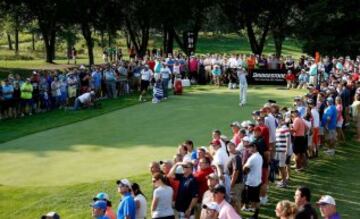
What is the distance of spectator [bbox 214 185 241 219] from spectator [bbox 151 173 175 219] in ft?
4.08

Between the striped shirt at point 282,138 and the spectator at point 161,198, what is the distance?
607cm

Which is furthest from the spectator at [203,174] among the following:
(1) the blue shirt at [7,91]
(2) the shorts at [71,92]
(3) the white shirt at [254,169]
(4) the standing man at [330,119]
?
(2) the shorts at [71,92]

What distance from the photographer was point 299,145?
57.6ft

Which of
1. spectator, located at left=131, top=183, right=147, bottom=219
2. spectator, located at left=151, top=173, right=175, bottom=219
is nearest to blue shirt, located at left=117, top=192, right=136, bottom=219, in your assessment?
spectator, located at left=131, top=183, right=147, bottom=219

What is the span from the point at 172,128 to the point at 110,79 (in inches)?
372

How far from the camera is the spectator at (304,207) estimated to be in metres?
9.03

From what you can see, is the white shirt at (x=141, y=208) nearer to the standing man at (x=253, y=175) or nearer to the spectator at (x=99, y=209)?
the spectator at (x=99, y=209)

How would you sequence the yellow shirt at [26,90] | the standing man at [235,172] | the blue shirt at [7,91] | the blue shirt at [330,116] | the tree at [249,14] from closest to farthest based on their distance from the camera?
the standing man at [235,172], the blue shirt at [330,116], the blue shirt at [7,91], the yellow shirt at [26,90], the tree at [249,14]

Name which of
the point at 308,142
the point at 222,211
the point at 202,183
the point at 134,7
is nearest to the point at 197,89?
the point at 308,142

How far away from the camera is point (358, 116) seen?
75.2 feet

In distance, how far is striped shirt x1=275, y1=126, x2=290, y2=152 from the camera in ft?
53.0

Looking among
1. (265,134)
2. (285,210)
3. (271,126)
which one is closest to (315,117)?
(271,126)

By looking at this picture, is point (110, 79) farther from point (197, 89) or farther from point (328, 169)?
point (328, 169)

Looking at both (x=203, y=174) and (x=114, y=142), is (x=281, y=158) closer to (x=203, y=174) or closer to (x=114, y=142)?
(x=203, y=174)
